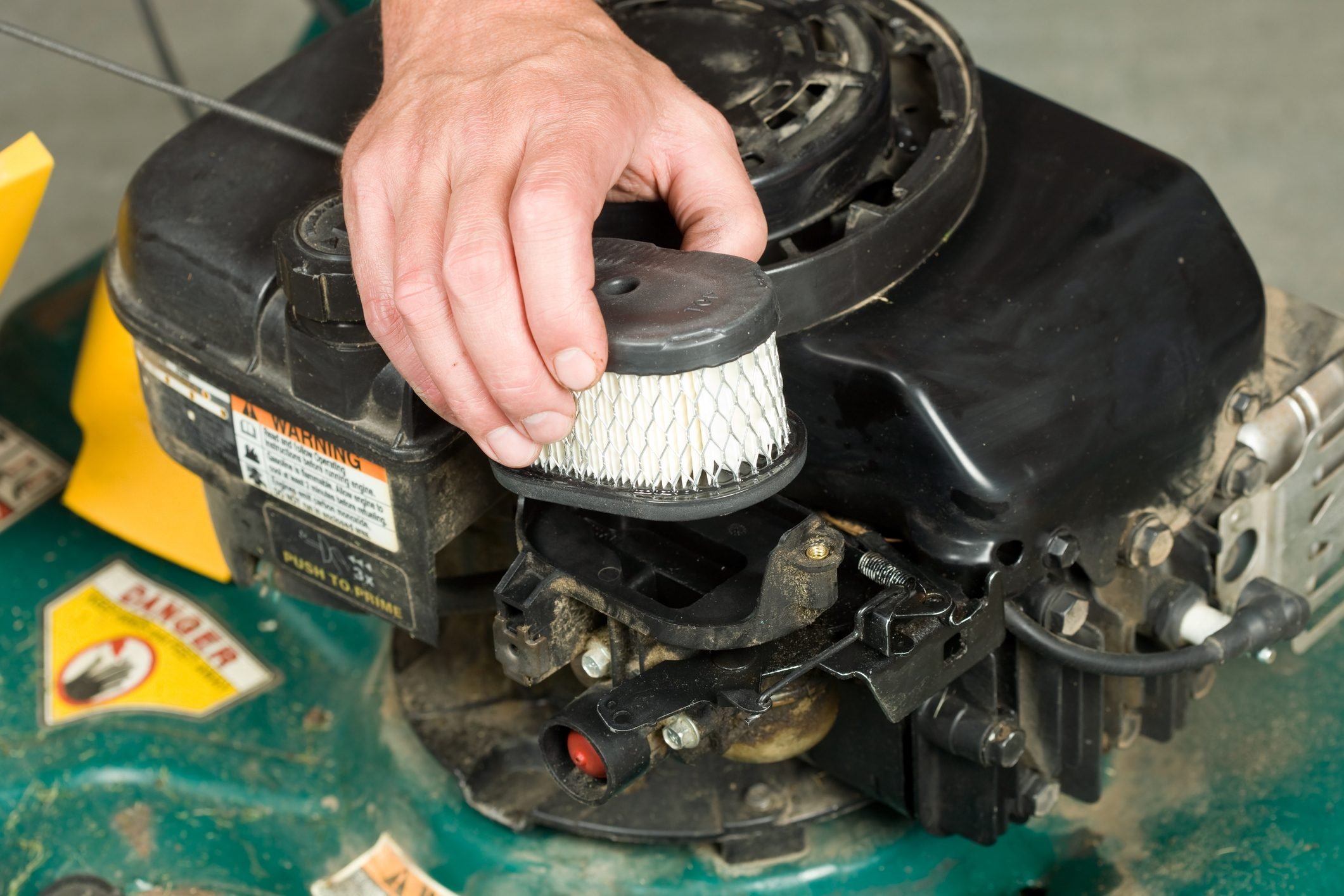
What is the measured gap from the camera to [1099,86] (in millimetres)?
2861

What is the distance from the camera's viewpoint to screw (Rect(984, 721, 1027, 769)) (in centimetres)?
104

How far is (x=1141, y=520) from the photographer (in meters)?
1.06

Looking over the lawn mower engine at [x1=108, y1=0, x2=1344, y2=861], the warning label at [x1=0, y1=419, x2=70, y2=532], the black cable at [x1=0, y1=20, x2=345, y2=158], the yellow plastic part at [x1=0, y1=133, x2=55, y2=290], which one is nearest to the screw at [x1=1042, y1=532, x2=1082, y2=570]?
the lawn mower engine at [x1=108, y1=0, x2=1344, y2=861]

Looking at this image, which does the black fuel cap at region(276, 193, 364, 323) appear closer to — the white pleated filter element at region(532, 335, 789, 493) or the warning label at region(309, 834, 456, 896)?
the white pleated filter element at region(532, 335, 789, 493)

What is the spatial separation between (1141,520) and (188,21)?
2574mm

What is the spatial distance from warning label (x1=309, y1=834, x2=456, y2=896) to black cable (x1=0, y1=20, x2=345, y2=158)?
0.51 metres

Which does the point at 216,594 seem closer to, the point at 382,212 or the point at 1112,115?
the point at 382,212

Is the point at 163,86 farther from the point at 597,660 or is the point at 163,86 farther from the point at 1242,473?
the point at 1242,473

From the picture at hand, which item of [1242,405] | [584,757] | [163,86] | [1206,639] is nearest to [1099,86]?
[1242,405]

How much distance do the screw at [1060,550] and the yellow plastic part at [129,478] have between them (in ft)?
2.50

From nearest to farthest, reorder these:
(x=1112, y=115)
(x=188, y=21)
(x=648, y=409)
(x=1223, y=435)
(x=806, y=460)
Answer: (x=648, y=409) → (x=806, y=460) → (x=1223, y=435) → (x=1112, y=115) → (x=188, y=21)

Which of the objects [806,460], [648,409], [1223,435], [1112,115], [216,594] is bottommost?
[1112,115]

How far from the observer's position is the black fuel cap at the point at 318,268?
0.97 metres

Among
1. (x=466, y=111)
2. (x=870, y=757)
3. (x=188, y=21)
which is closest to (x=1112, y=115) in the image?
(x=188, y=21)
